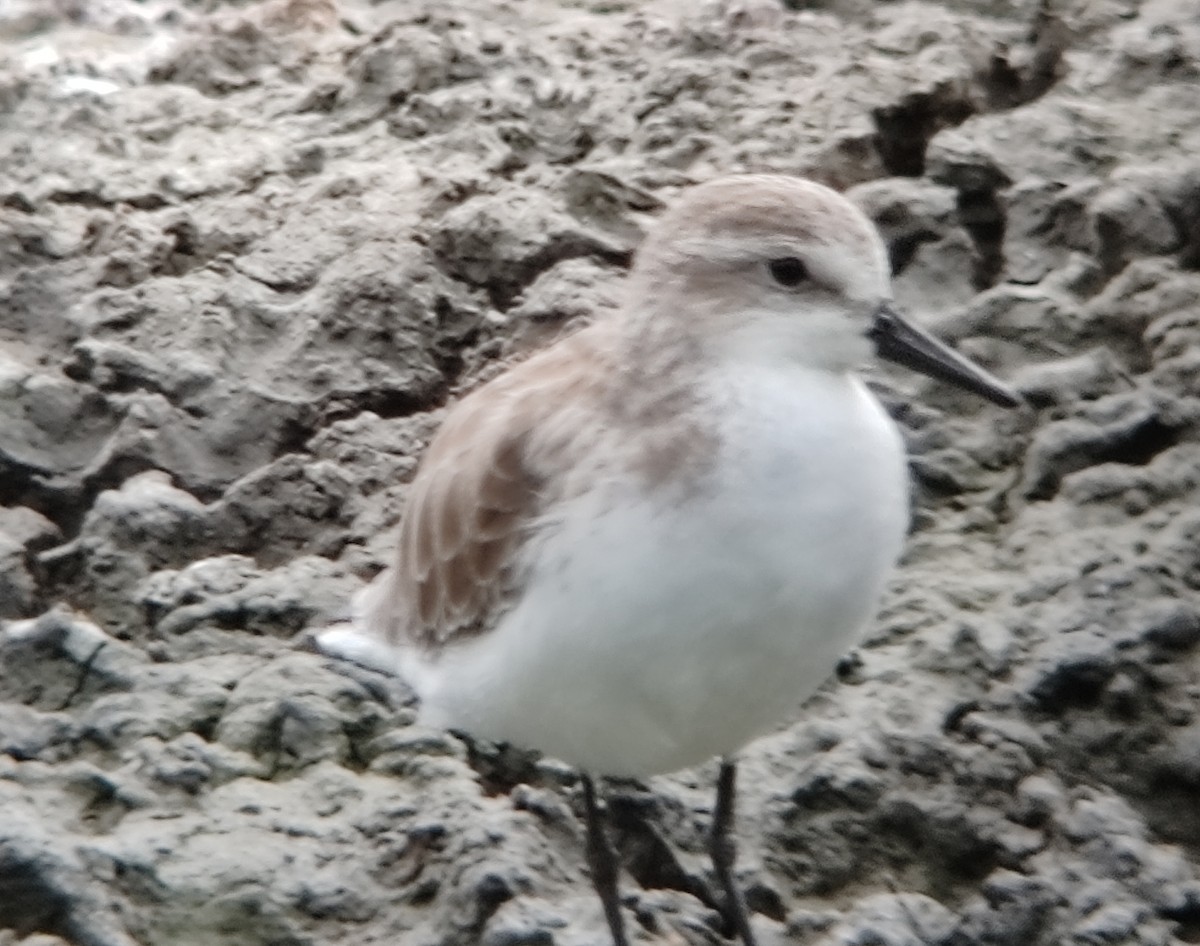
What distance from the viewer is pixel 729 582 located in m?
2.55

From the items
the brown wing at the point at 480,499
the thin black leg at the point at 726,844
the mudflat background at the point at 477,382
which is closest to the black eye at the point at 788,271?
the brown wing at the point at 480,499

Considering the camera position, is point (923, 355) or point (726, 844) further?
point (726, 844)

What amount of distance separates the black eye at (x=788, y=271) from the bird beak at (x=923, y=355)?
13 centimetres

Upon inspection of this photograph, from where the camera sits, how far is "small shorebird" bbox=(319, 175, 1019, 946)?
2.57 m

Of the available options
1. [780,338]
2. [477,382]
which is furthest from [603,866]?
[477,382]

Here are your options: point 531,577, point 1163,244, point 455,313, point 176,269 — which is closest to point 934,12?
point 1163,244

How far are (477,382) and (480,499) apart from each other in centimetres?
121

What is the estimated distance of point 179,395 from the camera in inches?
158

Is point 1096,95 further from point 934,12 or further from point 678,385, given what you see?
point 678,385

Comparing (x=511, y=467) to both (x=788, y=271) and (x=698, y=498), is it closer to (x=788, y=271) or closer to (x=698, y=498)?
(x=698, y=498)

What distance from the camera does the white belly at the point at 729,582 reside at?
256 cm

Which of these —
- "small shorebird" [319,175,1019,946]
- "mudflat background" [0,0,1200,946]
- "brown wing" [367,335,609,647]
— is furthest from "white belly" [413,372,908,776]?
"mudflat background" [0,0,1200,946]

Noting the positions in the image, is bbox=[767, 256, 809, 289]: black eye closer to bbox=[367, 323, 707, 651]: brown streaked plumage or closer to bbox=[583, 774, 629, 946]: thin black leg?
bbox=[367, 323, 707, 651]: brown streaked plumage

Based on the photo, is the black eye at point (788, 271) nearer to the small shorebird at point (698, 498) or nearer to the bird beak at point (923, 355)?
the small shorebird at point (698, 498)
